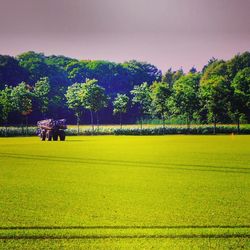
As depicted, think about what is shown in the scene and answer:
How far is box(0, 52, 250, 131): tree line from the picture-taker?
2145 centimetres

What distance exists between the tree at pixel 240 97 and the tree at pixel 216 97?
1.73 ft

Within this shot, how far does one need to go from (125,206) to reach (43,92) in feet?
53.4

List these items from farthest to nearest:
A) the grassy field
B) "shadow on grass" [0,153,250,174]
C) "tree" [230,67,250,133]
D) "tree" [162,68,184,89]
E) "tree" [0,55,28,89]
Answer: "tree" [162,68,184,89] < "tree" [230,67,250,133] < "tree" [0,55,28,89] < "shadow on grass" [0,153,250,174] < the grassy field

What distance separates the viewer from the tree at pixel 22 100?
25.4 m

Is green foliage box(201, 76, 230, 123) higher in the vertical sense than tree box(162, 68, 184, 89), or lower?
lower

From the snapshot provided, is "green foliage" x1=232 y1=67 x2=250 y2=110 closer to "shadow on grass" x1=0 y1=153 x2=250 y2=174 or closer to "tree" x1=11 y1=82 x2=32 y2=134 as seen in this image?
"tree" x1=11 y1=82 x2=32 y2=134

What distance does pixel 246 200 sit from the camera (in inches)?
277

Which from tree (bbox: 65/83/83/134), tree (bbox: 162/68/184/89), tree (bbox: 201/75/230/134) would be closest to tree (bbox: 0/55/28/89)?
tree (bbox: 65/83/83/134)

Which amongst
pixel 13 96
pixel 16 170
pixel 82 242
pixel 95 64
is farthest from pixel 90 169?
pixel 13 96

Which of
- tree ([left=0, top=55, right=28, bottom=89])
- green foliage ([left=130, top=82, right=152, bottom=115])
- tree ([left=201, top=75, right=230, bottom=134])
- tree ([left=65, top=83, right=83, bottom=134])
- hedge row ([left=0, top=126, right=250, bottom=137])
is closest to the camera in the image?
tree ([left=0, top=55, right=28, bottom=89])

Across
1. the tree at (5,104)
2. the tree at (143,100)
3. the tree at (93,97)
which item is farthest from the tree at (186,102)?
the tree at (5,104)

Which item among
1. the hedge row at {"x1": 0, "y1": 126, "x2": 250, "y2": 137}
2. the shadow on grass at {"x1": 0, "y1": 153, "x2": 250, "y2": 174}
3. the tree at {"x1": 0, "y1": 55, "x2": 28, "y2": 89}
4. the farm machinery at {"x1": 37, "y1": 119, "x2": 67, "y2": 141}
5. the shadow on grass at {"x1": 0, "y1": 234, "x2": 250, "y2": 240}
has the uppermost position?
the tree at {"x1": 0, "y1": 55, "x2": 28, "y2": 89}

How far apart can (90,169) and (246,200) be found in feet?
16.1

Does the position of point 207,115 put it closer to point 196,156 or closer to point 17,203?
point 196,156
